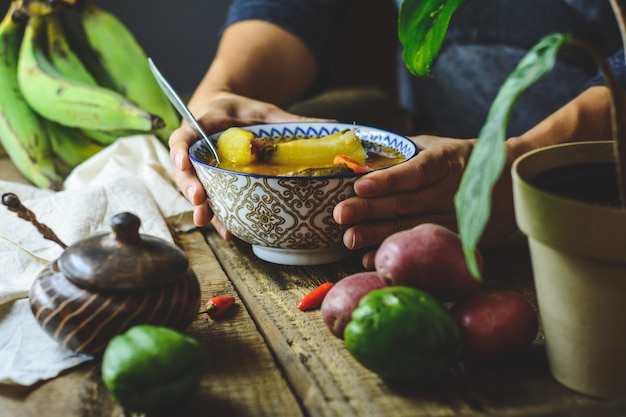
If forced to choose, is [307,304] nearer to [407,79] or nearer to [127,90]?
[127,90]

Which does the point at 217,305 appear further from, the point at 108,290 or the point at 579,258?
the point at 579,258

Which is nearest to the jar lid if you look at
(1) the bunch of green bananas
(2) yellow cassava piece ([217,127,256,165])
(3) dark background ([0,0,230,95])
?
(2) yellow cassava piece ([217,127,256,165])

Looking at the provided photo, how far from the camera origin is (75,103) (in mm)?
1406

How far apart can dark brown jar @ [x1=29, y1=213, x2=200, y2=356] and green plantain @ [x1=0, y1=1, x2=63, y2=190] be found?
72 centimetres

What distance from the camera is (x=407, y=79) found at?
2291 millimetres

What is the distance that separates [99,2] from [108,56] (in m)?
0.82

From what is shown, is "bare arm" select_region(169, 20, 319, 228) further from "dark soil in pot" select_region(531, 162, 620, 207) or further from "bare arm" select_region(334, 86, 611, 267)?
"dark soil in pot" select_region(531, 162, 620, 207)

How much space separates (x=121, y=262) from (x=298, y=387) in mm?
219

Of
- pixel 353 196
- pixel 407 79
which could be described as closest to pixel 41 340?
pixel 353 196

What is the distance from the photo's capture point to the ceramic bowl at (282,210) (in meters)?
0.87

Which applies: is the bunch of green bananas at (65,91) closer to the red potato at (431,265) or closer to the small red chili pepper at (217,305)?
the small red chili pepper at (217,305)

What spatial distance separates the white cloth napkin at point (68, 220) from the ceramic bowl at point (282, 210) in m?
0.17

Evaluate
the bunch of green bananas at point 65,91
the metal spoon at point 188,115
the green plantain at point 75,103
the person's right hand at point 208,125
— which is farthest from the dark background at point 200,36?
the metal spoon at point 188,115

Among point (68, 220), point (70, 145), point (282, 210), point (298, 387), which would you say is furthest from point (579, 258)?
point (70, 145)
